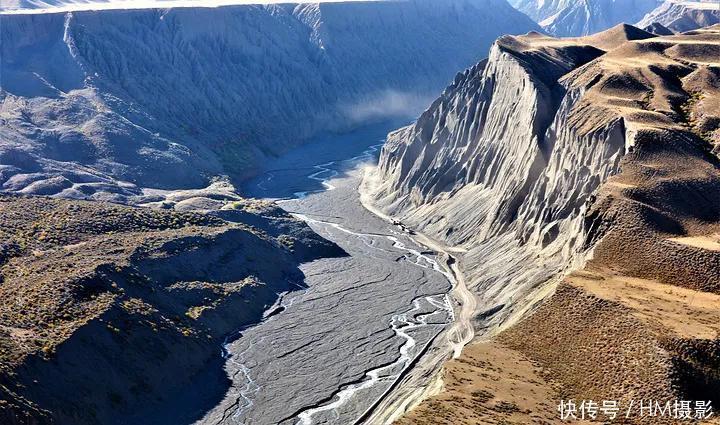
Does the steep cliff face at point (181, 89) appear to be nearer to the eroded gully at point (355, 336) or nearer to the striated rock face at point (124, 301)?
the striated rock face at point (124, 301)

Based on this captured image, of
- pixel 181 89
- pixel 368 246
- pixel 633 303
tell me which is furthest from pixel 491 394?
pixel 181 89

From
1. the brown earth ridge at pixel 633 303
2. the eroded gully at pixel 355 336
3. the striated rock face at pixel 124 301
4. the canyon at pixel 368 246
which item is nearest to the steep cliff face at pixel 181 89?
the canyon at pixel 368 246

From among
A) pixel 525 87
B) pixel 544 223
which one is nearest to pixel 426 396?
pixel 544 223

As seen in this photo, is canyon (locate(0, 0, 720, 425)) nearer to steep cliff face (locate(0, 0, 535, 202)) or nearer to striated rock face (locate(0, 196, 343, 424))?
striated rock face (locate(0, 196, 343, 424))

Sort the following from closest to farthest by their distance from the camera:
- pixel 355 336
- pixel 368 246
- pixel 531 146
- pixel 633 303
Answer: pixel 633 303
pixel 355 336
pixel 531 146
pixel 368 246

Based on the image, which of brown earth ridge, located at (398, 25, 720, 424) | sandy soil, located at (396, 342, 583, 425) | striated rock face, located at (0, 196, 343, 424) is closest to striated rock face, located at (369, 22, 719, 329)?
brown earth ridge, located at (398, 25, 720, 424)

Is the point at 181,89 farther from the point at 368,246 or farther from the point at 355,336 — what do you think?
the point at 355,336

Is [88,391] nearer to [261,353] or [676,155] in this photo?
[261,353]
